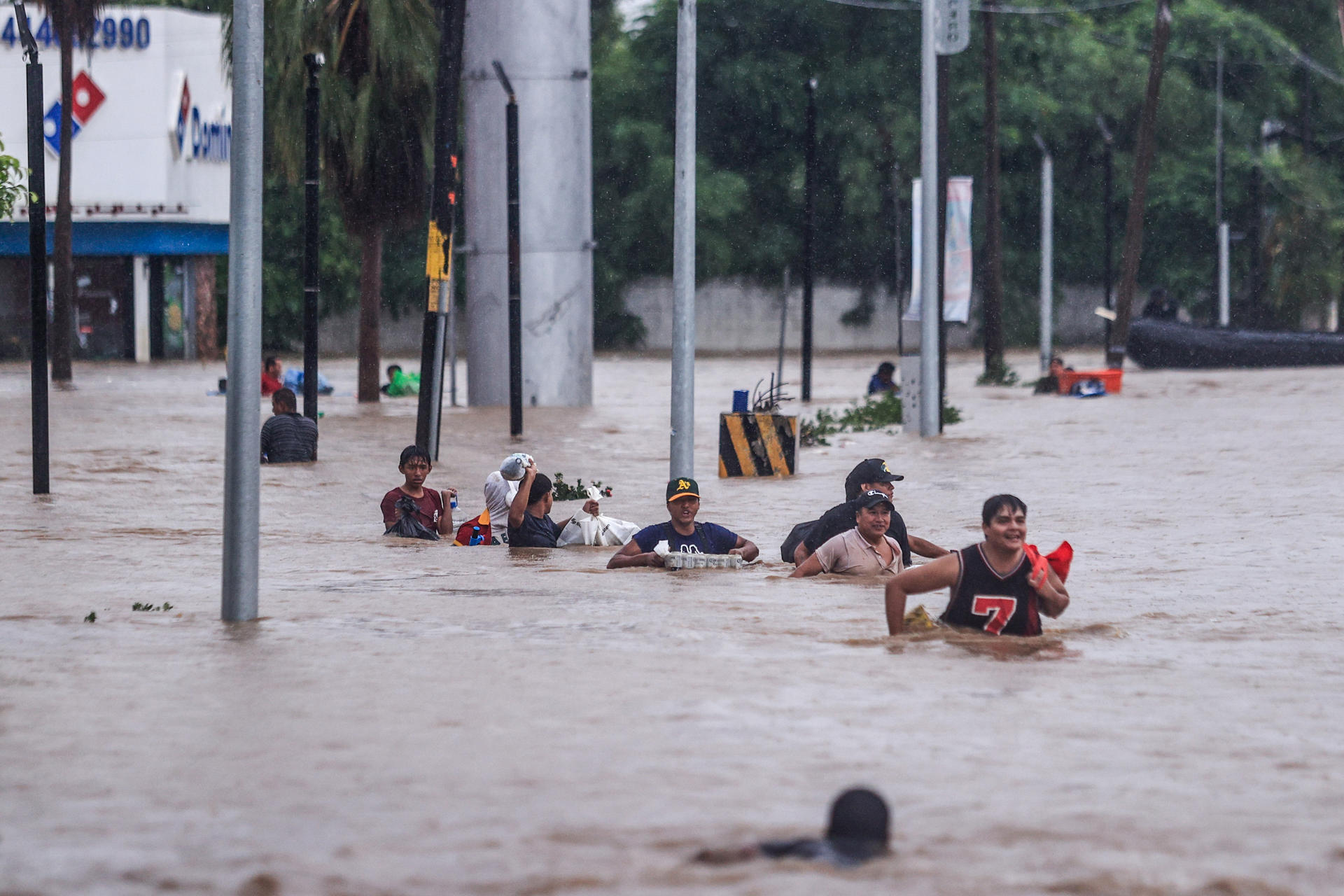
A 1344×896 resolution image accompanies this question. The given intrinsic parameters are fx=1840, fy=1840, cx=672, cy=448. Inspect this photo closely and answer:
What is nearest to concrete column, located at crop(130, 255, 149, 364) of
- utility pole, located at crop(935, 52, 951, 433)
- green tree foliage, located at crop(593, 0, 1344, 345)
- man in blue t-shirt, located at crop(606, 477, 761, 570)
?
green tree foliage, located at crop(593, 0, 1344, 345)

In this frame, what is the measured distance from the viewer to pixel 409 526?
45.6ft

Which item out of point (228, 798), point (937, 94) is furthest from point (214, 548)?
point (937, 94)

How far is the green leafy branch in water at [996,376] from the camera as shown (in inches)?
1539

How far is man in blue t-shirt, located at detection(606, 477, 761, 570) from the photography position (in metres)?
11.9

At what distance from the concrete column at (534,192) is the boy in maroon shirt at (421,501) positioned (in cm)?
1704

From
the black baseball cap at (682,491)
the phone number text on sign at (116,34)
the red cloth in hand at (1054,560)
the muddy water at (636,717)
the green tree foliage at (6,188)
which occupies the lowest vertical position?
the muddy water at (636,717)

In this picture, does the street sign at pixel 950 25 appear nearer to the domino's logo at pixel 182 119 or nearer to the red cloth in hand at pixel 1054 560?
the red cloth in hand at pixel 1054 560

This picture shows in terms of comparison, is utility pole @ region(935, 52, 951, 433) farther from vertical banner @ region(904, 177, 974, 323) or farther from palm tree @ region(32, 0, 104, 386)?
palm tree @ region(32, 0, 104, 386)

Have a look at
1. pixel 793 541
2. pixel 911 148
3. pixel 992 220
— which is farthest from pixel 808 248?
pixel 911 148

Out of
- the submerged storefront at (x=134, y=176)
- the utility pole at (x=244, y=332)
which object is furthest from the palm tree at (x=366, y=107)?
the utility pole at (x=244, y=332)

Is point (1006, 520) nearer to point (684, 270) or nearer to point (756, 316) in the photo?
point (684, 270)

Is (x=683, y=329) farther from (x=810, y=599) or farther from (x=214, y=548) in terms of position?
(x=810, y=599)

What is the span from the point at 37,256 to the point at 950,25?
534 inches

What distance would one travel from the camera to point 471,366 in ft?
104
